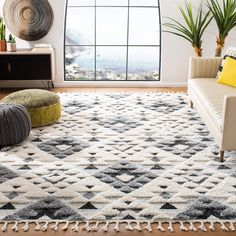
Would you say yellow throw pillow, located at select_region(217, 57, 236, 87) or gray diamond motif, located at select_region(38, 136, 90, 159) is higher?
yellow throw pillow, located at select_region(217, 57, 236, 87)

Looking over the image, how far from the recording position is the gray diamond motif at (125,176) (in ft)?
9.77

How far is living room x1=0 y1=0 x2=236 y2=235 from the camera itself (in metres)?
2.67

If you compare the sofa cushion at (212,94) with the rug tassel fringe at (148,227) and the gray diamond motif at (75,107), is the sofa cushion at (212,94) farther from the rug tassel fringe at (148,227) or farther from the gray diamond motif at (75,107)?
the gray diamond motif at (75,107)

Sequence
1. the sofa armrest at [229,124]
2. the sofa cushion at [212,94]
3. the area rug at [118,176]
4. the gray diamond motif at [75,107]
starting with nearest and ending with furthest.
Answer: the area rug at [118,176] < the sofa armrest at [229,124] < the sofa cushion at [212,94] < the gray diamond motif at [75,107]

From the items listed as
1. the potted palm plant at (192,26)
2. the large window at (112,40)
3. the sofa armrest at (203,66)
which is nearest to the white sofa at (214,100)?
the sofa armrest at (203,66)

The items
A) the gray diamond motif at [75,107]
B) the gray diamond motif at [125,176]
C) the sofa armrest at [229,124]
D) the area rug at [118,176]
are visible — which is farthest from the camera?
the gray diamond motif at [75,107]

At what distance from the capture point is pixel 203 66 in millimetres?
4848

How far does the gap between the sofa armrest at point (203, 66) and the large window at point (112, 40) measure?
1.41m

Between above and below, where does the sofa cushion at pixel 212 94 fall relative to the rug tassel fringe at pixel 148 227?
above

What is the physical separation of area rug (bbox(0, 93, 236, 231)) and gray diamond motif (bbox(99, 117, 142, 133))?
10 mm

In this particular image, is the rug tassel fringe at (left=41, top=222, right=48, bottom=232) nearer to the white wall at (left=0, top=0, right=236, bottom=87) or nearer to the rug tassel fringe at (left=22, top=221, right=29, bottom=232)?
the rug tassel fringe at (left=22, top=221, right=29, bottom=232)

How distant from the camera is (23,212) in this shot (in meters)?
2.64

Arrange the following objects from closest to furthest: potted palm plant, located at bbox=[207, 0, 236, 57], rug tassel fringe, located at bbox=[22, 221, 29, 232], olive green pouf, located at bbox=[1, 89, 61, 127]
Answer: rug tassel fringe, located at bbox=[22, 221, 29, 232], olive green pouf, located at bbox=[1, 89, 61, 127], potted palm plant, located at bbox=[207, 0, 236, 57]

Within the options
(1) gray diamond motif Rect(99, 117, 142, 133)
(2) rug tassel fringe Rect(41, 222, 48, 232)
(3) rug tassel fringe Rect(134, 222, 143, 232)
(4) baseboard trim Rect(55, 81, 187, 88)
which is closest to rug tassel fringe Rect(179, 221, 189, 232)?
(3) rug tassel fringe Rect(134, 222, 143, 232)
